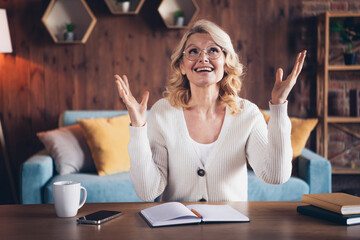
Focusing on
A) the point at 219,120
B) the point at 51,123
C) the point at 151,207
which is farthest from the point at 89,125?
the point at 151,207

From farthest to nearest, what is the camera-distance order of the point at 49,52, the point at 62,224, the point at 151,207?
the point at 49,52, the point at 151,207, the point at 62,224

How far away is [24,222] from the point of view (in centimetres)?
115

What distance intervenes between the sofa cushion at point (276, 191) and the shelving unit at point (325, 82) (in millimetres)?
780

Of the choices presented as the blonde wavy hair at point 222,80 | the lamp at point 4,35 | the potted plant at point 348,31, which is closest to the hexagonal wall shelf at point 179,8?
the potted plant at point 348,31

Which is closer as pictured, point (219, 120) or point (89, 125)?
point (219, 120)

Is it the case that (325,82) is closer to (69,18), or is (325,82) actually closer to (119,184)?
(119,184)

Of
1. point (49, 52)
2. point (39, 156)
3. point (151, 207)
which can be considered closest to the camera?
point (151, 207)

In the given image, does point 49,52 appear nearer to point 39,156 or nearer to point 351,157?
point 39,156

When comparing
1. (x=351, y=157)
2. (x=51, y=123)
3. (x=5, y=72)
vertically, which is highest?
(x=5, y=72)

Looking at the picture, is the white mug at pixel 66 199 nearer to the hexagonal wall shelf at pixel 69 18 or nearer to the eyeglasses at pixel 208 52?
the eyeglasses at pixel 208 52

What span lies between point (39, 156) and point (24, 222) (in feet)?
5.82

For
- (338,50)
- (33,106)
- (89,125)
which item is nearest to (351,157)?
(338,50)

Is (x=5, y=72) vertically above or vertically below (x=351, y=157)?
A: above

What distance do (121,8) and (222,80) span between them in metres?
1.84
